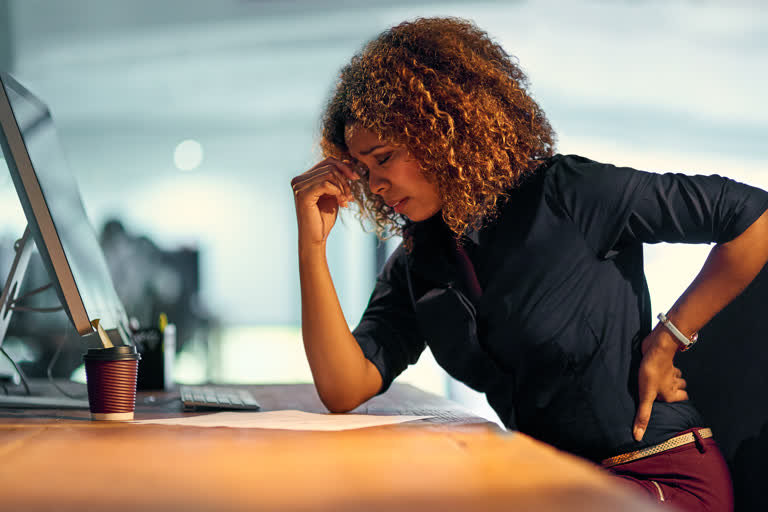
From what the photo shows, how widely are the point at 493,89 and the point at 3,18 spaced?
14.5 feet

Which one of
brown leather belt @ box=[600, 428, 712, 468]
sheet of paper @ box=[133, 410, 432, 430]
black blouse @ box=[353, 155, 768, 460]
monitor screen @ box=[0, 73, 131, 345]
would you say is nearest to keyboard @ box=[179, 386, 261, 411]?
sheet of paper @ box=[133, 410, 432, 430]

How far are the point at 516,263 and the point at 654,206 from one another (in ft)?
0.76

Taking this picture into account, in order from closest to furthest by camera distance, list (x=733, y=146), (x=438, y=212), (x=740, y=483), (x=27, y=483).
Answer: (x=27, y=483), (x=740, y=483), (x=438, y=212), (x=733, y=146)

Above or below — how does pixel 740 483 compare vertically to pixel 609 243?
below

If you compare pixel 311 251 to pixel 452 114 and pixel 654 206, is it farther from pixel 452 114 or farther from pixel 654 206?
pixel 654 206

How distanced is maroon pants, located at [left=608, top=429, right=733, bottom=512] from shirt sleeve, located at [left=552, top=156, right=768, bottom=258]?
0.31 m

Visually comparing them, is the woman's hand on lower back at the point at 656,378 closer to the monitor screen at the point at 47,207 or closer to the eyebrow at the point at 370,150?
the eyebrow at the point at 370,150

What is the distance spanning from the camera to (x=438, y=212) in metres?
1.33

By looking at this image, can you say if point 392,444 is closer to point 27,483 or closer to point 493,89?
point 27,483

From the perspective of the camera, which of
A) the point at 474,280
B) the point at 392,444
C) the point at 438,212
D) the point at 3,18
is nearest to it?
the point at 392,444

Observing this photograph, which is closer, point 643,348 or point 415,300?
point 643,348

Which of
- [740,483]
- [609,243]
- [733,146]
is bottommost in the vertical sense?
[740,483]

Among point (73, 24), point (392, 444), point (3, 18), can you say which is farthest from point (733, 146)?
point (3, 18)

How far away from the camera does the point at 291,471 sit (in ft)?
1.83
